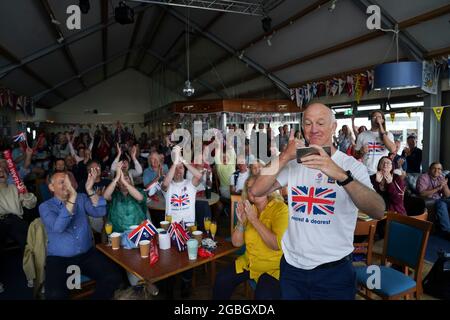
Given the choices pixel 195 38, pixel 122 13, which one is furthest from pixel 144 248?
pixel 195 38

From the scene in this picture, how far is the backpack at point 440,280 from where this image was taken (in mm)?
2756

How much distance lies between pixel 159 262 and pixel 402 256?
1885mm

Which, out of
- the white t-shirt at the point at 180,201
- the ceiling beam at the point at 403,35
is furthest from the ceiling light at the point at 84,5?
the ceiling beam at the point at 403,35

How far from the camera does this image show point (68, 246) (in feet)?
7.92

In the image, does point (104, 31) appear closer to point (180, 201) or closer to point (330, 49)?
point (330, 49)

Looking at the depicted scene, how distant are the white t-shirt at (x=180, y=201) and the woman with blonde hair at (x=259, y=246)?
887 millimetres

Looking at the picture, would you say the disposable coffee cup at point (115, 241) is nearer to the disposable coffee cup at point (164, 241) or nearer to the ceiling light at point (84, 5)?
the disposable coffee cup at point (164, 241)

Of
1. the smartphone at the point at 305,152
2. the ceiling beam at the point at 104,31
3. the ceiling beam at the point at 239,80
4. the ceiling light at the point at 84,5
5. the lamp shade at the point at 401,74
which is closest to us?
the smartphone at the point at 305,152

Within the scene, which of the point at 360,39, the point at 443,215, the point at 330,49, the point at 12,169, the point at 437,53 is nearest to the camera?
the point at 12,169

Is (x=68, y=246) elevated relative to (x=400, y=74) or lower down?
lower down

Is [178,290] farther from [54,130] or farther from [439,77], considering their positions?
[54,130]

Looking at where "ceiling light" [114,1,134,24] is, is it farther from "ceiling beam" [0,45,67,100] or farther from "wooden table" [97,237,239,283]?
"wooden table" [97,237,239,283]

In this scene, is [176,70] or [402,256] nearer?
[402,256]

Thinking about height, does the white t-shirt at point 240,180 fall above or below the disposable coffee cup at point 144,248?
above
